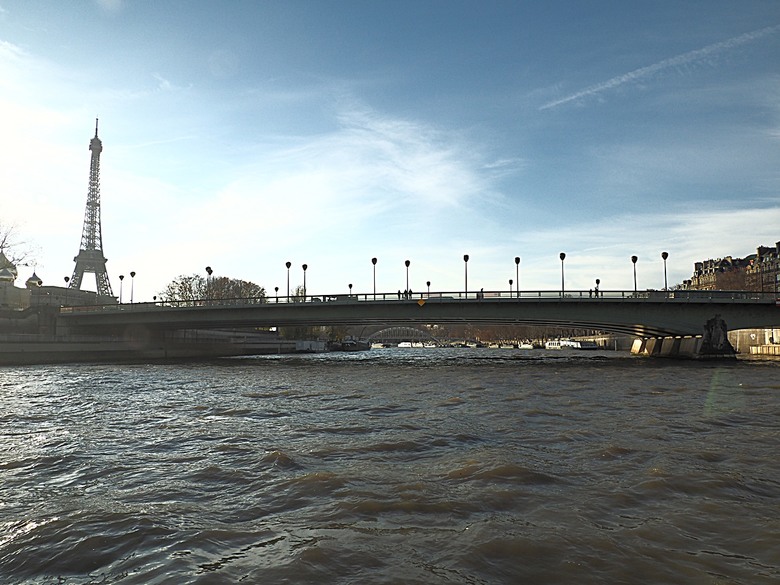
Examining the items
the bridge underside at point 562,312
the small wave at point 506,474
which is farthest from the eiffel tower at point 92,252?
the small wave at point 506,474

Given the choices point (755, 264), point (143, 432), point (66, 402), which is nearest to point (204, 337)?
point (66, 402)

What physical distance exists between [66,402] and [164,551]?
61.2 ft

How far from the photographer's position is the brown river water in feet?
19.6

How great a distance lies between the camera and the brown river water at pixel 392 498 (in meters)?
5.98

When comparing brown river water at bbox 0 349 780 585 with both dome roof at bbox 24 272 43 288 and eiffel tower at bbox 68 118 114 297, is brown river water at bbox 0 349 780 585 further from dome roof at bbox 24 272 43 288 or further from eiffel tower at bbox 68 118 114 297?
eiffel tower at bbox 68 118 114 297

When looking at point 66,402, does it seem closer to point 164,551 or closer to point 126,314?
point 164,551

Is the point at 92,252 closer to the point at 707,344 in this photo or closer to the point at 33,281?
the point at 33,281

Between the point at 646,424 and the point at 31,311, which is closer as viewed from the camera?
the point at 646,424

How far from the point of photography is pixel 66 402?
22.0 m

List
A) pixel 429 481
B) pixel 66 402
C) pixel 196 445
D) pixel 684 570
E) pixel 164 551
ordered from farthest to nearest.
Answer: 1. pixel 66 402
2. pixel 196 445
3. pixel 429 481
4. pixel 164 551
5. pixel 684 570

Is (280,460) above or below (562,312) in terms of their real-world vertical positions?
below

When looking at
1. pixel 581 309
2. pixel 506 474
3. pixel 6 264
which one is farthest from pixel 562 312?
pixel 6 264

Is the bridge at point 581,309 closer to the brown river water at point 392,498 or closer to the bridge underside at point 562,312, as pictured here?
the bridge underside at point 562,312

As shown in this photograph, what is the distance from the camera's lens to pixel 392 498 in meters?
8.42
